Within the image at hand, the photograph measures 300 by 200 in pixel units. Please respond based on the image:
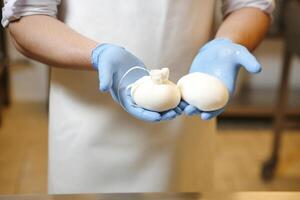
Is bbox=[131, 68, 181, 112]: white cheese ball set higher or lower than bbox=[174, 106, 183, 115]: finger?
higher

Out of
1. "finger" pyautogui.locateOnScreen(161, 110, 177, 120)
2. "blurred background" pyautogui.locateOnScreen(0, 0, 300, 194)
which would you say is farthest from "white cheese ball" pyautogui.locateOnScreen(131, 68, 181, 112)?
"blurred background" pyautogui.locateOnScreen(0, 0, 300, 194)

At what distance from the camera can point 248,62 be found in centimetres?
68

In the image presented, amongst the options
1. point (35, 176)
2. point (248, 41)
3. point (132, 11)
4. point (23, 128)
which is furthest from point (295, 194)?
point (23, 128)

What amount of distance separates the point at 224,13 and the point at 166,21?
0.12 metres

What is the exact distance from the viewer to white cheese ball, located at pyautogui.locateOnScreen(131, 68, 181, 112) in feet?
2.18

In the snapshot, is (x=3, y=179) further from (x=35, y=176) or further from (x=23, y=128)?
(x=23, y=128)

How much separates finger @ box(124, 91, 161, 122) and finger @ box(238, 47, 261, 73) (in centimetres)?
13

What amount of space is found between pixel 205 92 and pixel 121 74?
12 centimetres

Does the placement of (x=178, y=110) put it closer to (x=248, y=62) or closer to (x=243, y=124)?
(x=248, y=62)

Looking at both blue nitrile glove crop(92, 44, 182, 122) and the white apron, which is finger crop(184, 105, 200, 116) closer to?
blue nitrile glove crop(92, 44, 182, 122)

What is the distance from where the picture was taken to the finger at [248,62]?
2.19 ft

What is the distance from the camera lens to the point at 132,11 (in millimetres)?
842

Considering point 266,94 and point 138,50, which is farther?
point 266,94

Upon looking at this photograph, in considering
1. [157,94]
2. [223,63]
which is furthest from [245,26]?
[157,94]
